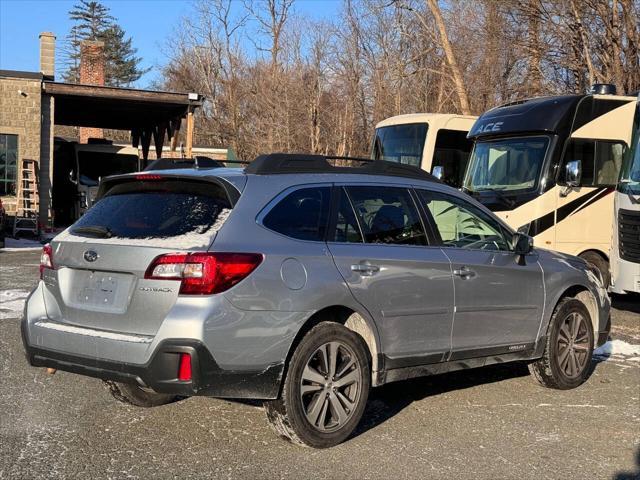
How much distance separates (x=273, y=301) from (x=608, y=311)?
13.0 ft

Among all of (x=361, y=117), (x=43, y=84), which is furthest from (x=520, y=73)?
(x=43, y=84)

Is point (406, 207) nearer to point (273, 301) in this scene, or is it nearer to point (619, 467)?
point (273, 301)

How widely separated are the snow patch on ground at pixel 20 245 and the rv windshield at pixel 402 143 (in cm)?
1001

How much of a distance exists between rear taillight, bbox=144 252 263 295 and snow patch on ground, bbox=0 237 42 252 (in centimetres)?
1635

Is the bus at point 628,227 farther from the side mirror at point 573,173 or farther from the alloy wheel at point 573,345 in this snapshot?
the alloy wheel at point 573,345

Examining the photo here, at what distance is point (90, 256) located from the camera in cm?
461

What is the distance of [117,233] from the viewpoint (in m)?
4.68

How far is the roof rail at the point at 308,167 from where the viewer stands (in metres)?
4.89

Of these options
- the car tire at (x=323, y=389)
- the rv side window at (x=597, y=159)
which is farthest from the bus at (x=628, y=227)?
the car tire at (x=323, y=389)

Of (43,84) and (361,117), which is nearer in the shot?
(43,84)

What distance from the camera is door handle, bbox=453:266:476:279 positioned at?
5497 millimetres

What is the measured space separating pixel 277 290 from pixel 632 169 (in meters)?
6.98

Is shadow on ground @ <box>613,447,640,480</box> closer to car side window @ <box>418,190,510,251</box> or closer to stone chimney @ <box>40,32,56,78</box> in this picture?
car side window @ <box>418,190,510,251</box>

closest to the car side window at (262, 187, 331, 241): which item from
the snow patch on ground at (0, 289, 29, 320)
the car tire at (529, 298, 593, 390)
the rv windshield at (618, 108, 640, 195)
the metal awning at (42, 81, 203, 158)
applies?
the car tire at (529, 298, 593, 390)
